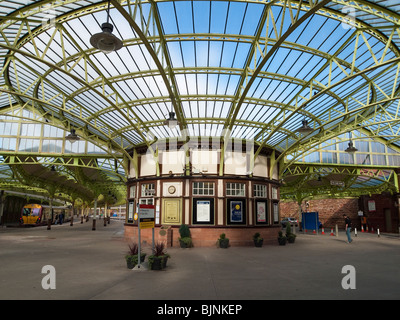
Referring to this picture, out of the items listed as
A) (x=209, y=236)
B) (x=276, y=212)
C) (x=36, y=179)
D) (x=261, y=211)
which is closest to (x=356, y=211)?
(x=276, y=212)

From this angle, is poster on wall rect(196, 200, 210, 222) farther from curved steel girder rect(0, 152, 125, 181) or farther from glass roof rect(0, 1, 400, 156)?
curved steel girder rect(0, 152, 125, 181)

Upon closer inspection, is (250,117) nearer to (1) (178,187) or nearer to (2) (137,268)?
(1) (178,187)

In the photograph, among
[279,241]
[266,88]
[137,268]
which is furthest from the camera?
[279,241]

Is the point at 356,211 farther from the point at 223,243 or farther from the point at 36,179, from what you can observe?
the point at 36,179

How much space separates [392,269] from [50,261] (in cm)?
1443

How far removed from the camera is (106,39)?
852 cm

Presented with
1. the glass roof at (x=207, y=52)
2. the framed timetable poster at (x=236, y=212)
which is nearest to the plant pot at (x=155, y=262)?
the glass roof at (x=207, y=52)

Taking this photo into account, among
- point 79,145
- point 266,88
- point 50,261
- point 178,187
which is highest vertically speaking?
point 266,88

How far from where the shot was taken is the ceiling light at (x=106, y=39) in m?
Result: 8.24

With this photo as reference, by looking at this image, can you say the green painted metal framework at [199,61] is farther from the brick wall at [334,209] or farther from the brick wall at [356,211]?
the brick wall at [334,209]

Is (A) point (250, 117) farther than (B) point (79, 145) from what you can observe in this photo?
No

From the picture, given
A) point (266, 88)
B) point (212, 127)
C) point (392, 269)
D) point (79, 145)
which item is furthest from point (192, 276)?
point (79, 145)

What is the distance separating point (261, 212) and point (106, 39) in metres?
16.1

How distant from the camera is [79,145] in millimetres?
28469
